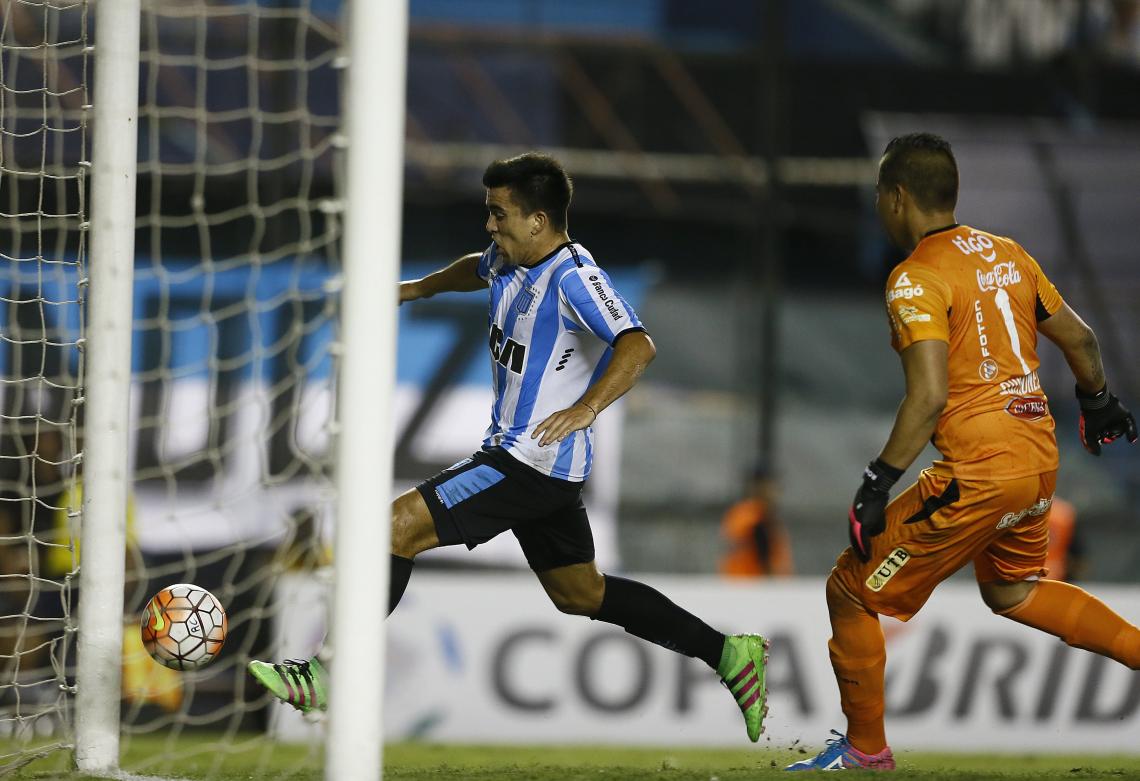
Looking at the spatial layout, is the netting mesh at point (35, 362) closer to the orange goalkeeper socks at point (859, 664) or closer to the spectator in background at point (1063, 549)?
the orange goalkeeper socks at point (859, 664)

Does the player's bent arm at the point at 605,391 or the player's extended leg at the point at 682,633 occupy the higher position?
the player's bent arm at the point at 605,391

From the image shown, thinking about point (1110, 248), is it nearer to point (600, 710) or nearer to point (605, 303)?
point (600, 710)

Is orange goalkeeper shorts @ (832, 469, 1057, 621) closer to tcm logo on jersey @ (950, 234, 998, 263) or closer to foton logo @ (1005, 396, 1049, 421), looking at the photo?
foton logo @ (1005, 396, 1049, 421)

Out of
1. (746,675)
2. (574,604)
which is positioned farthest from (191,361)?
(746,675)

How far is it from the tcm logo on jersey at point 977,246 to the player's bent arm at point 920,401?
392 mm

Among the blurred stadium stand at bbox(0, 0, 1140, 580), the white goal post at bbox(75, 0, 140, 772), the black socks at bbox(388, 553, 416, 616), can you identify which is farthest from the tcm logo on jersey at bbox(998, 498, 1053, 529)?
the blurred stadium stand at bbox(0, 0, 1140, 580)

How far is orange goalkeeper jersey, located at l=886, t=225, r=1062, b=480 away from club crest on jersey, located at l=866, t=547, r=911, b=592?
0.96ft

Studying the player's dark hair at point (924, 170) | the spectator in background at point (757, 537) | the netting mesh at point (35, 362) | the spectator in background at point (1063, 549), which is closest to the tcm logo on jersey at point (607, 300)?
the player's dark hair at point (924, 170)

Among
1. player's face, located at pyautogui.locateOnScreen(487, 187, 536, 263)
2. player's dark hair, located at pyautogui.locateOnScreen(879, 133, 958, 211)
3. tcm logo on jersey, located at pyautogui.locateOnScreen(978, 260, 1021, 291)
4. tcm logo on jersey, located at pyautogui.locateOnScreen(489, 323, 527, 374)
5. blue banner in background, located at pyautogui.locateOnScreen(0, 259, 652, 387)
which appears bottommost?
tcm logo on jersey, located at pyautogui.locateOnScreen(489, 323, 527, 374)

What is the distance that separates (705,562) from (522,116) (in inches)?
169

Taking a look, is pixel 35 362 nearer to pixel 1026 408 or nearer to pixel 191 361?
pixel 191 361

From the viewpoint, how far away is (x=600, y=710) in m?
9.43

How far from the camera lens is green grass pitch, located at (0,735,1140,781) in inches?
190

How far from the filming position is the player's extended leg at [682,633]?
5.21 metres
